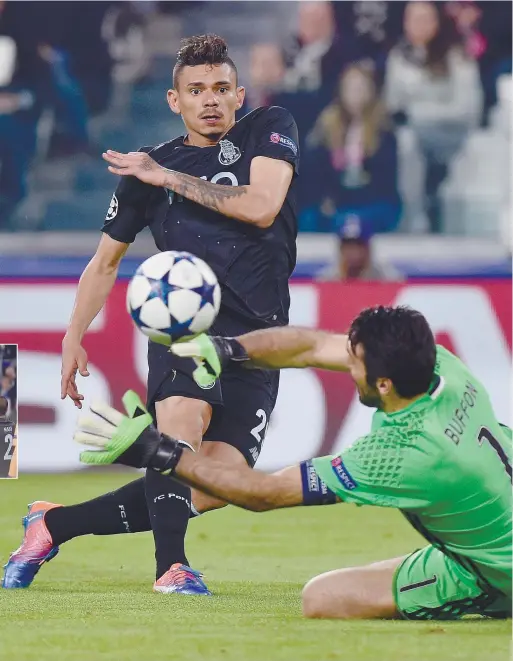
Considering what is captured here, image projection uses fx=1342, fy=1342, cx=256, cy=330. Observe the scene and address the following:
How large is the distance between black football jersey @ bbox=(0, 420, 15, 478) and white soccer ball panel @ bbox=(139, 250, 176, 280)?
149 centimetres

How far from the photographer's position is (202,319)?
5.25m

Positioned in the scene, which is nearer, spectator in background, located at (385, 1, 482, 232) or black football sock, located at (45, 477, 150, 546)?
black football sock, located at (45, 477, 150, 546)

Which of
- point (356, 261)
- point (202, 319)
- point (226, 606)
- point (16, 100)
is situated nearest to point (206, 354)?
point (202, 319)

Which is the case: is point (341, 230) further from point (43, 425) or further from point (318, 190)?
point (43, 425)

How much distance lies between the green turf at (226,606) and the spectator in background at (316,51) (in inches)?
245

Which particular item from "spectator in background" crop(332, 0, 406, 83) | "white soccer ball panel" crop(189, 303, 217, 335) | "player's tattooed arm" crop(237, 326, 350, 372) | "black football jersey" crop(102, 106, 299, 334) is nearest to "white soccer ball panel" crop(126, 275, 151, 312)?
"white soccer ball panel" crop(189, 303, 217, 335)

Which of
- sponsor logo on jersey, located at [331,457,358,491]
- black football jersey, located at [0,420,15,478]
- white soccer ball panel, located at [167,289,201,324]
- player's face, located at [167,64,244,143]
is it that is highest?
player's face, located at [167,64,244,143]

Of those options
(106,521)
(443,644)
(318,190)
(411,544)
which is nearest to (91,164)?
(318,190)

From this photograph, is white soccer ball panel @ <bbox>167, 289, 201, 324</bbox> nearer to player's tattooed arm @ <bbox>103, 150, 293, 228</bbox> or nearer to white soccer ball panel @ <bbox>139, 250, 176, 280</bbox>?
white soccer ball panel @ <bbox>139, 250, 176, 280</bbox>

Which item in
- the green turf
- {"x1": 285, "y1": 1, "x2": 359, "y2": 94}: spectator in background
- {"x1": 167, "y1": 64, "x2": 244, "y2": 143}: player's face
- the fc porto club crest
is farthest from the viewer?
{"x1": 285, "y1": 1, "x2": 359, "y2": 94}: spectator in background

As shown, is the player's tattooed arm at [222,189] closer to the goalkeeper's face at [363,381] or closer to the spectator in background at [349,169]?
the goalkeeper's face at [363,381]

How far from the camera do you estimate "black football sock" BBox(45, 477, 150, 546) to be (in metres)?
6.31

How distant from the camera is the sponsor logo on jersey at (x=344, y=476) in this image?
4.56 m

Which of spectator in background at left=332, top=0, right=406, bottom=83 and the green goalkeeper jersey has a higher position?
spectator in background at left=332, top=0, right=406, bottom=83
